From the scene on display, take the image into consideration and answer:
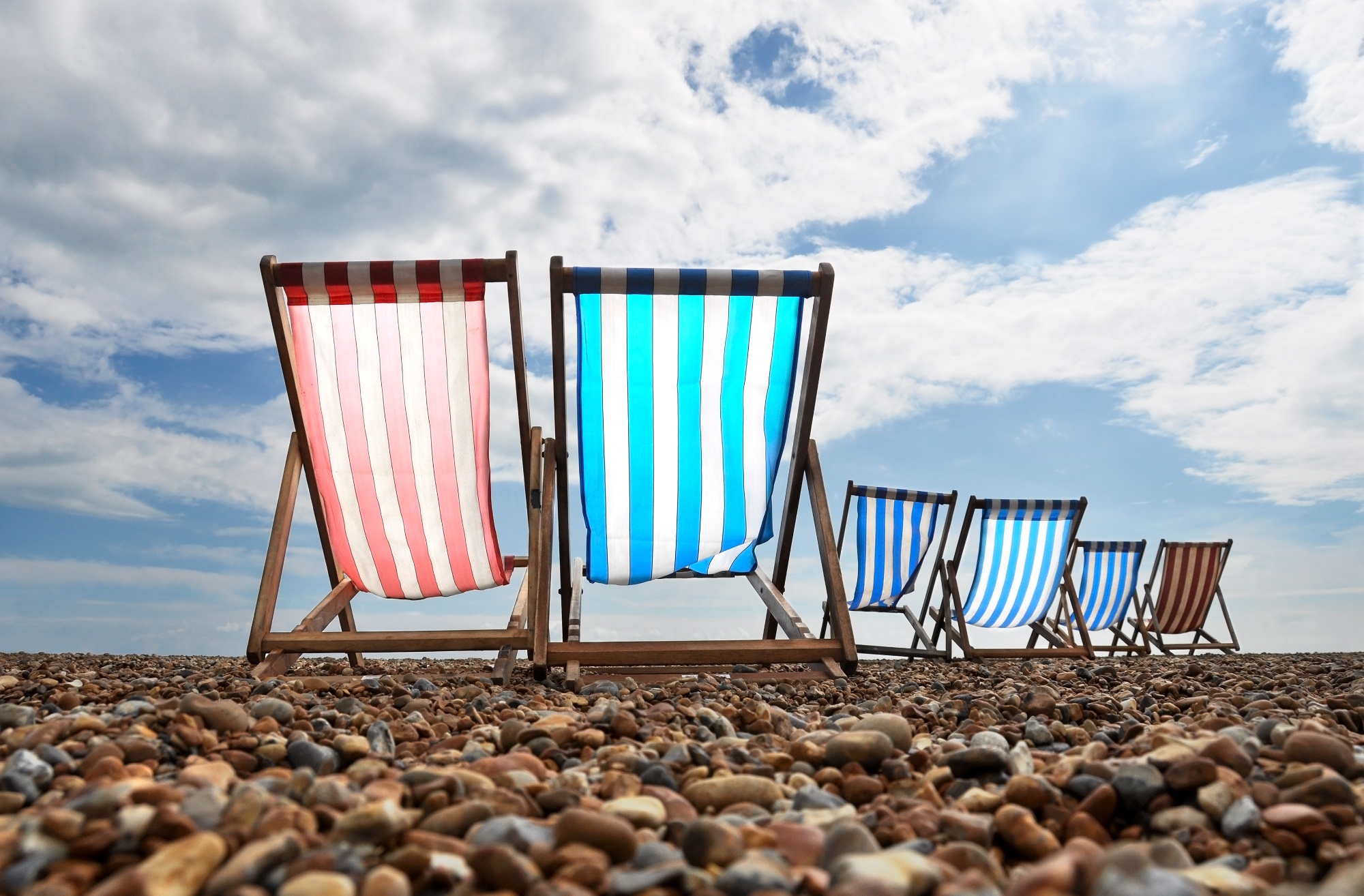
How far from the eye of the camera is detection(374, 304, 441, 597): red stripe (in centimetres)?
367

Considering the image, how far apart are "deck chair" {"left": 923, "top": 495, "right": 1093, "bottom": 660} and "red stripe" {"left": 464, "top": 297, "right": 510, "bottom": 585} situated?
4.01 meters

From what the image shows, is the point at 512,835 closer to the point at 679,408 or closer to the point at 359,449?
the point at 679,408

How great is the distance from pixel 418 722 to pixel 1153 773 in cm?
159

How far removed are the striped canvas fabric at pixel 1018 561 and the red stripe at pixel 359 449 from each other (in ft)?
15.1

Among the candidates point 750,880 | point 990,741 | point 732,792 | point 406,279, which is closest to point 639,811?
point 732,792

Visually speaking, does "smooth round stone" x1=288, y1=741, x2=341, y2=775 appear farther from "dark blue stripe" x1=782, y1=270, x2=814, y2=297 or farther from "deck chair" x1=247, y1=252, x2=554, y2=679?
"dark blue stripe" x1=782, y1=270, x2=814, y2=297

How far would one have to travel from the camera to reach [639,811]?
127 centimetres

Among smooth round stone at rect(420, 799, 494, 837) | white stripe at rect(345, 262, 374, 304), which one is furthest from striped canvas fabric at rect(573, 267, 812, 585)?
smooth round stone at rect(420, 799, 494, 837)

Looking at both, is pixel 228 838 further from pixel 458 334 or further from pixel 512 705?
pixel 458 334

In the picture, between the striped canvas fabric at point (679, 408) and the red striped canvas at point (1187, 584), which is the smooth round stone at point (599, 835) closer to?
the striped canvas fabric at point (679, 408)

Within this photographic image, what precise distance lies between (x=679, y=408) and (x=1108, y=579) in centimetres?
668

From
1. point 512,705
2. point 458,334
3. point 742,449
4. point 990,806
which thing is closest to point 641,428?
point 742,449

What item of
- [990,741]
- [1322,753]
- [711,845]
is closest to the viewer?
[711,845]

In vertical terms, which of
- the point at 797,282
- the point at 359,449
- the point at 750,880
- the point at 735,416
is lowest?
the point at 750,880
